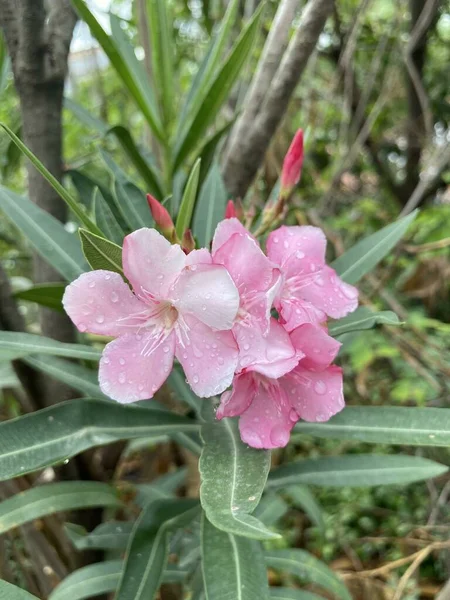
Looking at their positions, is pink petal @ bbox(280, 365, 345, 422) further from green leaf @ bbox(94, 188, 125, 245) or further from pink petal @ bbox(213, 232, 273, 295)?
green leaf @ bbox(94, 188, 125, 245)

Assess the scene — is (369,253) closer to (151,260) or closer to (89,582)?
(151,260)

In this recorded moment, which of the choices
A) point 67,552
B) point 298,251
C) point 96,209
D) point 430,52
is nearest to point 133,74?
point 96,209

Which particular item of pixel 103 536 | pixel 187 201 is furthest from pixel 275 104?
pixel 103 536

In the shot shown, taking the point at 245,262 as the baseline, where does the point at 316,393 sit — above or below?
below

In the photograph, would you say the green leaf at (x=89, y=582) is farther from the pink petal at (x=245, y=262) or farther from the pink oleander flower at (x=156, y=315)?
the pink petal at (x=245, y=262)

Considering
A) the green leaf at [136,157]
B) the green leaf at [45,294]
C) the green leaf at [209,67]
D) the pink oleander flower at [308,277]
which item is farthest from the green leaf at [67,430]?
the green leaf at [209,67]

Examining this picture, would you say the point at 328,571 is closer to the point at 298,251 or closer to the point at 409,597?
the point at 409,597
